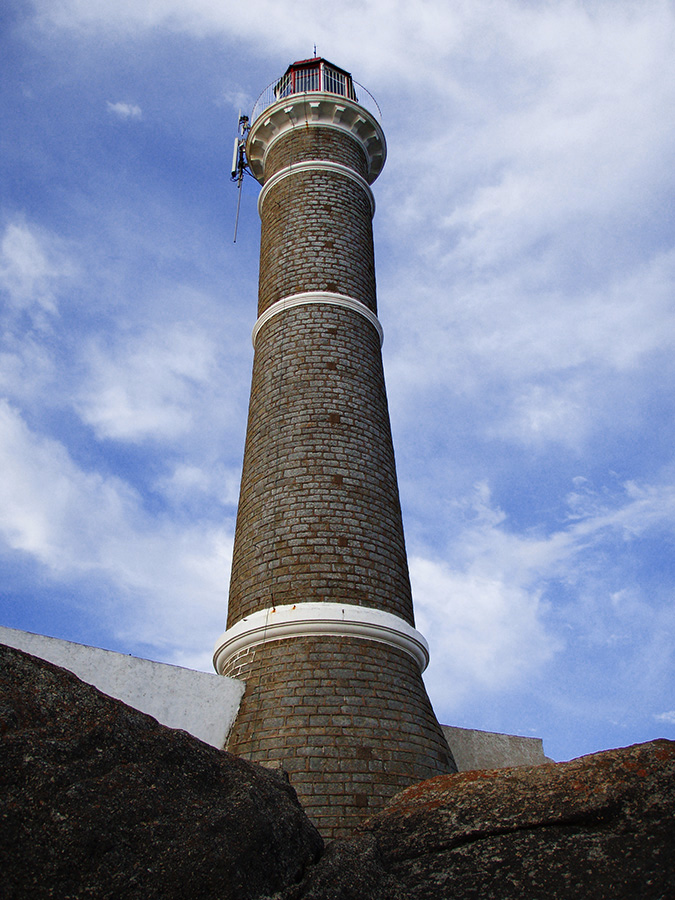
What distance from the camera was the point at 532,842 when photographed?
11.3ft

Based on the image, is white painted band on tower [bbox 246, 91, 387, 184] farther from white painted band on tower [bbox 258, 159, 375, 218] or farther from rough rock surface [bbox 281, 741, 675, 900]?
rough rock surface [bbox 281, 741, 675, 900]

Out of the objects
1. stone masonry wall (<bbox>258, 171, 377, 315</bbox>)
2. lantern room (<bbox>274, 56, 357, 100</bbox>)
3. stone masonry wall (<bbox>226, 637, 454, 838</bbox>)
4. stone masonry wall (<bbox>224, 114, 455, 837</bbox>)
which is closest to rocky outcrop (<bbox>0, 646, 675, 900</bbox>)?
stone masonry wall (<bbox>226, 637, 454, 838</bbox>)

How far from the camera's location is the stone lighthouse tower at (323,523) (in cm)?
772

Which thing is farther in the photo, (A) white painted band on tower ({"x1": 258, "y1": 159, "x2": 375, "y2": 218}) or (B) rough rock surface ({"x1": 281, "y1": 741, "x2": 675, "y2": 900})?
(A) white painted band on tower ({"x1": 258, "y1": 159, "x2": 375, "y2": 218})

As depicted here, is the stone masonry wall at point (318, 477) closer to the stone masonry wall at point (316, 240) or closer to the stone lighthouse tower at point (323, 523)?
the stone lighthouse tower at point (323, 523)

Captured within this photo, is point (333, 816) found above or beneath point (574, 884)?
above

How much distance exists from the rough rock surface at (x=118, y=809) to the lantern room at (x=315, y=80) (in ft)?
46.8

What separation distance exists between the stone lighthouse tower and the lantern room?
5.67 ft

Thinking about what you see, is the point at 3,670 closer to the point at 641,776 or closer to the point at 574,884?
the point at 574,884

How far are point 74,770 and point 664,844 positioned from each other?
257 cm

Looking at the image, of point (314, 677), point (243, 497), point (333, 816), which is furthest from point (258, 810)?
point (243, 497)

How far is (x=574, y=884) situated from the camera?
3.21 meters

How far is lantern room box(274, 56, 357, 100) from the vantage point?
49.4 feet

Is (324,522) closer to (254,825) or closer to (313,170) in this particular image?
(254,825)
